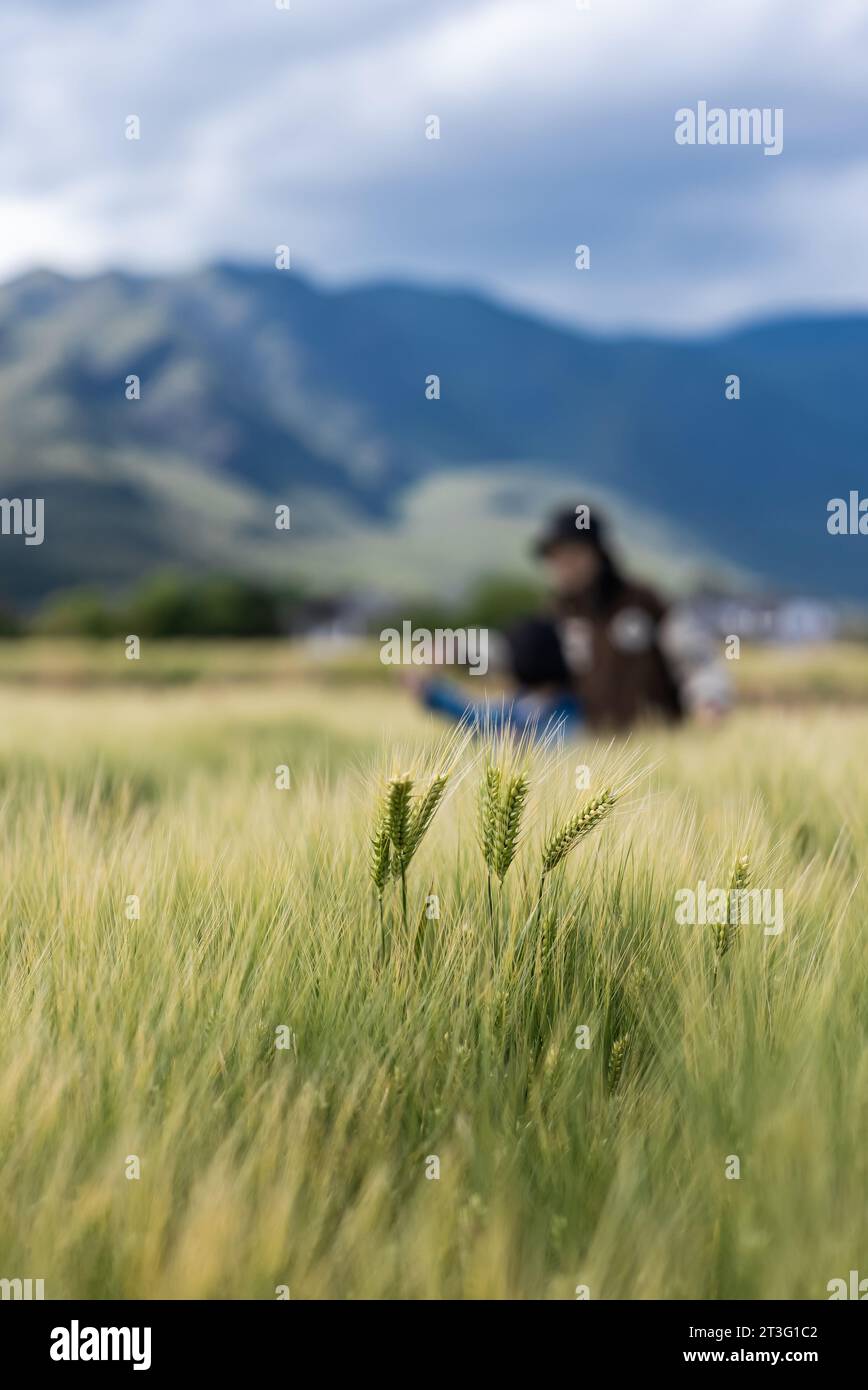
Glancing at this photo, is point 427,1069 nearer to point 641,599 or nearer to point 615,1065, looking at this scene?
point 615,1065

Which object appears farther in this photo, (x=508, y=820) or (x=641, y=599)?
(x=641, y=599)

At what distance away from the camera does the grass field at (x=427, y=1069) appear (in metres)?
1.29

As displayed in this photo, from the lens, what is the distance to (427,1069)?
1565mm

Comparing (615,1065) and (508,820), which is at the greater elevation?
(508,820)

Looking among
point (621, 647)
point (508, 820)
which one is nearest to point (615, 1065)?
point (508, 820)

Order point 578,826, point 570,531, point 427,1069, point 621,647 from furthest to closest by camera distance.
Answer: point 621,647 < point 570,531 < point 578,826 < point 427,1069

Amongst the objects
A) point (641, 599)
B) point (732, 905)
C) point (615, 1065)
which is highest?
point (641, 599)

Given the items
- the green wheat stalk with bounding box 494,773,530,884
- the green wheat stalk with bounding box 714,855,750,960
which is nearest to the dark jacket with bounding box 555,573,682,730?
the green wheat stalk with bounding box 714,855,750,960

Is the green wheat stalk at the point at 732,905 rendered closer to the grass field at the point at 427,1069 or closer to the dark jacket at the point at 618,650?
the grass field at the point at 427,1069

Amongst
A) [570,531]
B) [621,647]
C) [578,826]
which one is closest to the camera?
[578,826]

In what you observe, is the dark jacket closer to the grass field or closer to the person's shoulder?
the person's shoulder

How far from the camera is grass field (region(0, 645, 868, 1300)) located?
1294mm

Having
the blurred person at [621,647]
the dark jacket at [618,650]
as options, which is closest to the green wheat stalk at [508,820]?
the blurred person at [621,647]
